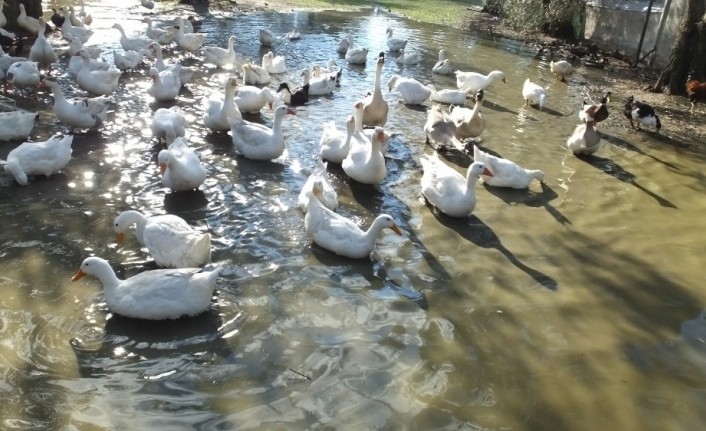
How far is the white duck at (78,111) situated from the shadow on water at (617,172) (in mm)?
8536

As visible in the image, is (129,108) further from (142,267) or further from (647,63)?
(647,63)

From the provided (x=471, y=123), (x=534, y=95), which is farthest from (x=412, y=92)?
(x=534, y=95)

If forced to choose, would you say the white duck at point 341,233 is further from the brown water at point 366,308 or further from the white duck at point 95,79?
the white duck at point 95,79

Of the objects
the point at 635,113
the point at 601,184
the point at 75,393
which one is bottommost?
the point at 75,393

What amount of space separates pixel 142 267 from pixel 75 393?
1.85 metres

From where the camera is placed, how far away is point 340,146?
8.48 metres

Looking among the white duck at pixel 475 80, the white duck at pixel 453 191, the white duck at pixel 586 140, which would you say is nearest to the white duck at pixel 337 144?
the white duck at pixel 453 191

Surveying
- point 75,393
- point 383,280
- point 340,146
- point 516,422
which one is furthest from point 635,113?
point 75,393

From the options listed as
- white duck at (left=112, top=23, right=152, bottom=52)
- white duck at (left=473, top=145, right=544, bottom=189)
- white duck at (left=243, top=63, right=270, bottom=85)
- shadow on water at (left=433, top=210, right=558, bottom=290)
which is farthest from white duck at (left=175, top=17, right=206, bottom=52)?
shadow on water at (left=433, top=210, right=558, bottom=290)

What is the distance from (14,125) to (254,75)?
5.54 m

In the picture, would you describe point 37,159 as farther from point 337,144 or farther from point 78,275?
point 337,144

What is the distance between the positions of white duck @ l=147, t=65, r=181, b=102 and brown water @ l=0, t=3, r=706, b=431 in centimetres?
116

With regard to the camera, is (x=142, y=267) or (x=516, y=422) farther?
(x=142, y=267)

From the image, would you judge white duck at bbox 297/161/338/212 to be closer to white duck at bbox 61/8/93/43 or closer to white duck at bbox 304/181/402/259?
white duck at bbox 304/181/402/259
